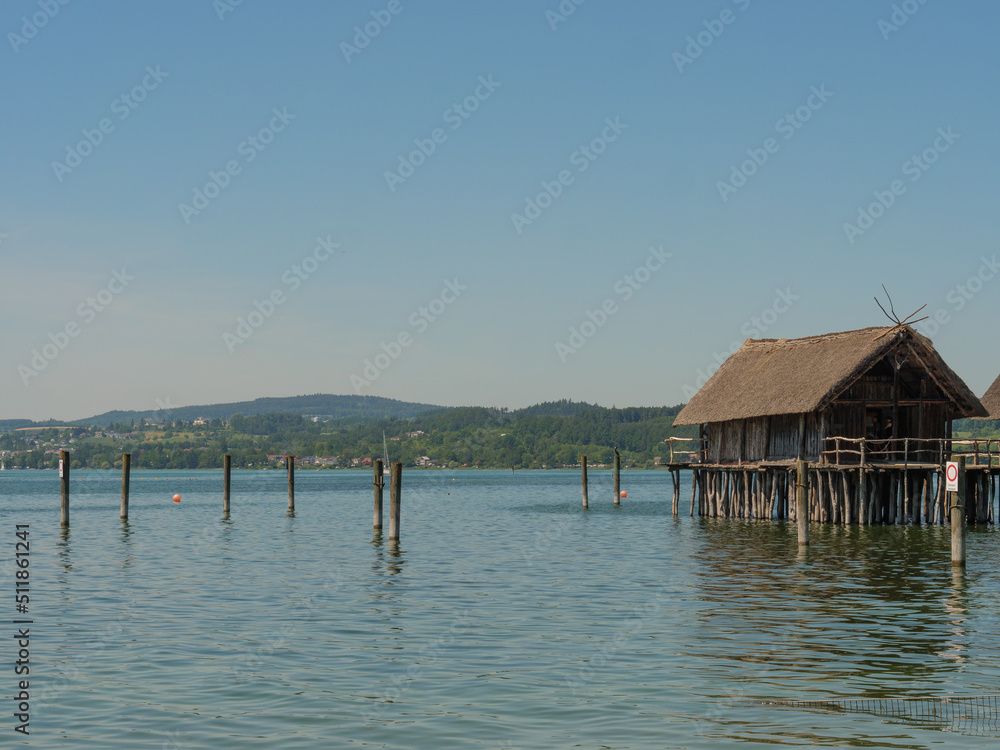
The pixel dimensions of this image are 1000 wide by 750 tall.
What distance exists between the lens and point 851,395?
41062mm

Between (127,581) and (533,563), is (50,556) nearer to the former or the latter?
(127,581)

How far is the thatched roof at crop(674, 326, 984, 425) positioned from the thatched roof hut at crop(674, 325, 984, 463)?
0.16 feet

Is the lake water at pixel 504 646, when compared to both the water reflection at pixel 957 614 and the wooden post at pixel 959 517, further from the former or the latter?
the wooden post at pixel 959 517

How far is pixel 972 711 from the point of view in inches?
482

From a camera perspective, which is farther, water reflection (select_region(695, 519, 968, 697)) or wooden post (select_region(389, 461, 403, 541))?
wooden post (select_region(389, 461, 403, 541))

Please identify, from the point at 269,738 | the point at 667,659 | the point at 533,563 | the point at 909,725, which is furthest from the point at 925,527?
the point at 269,738

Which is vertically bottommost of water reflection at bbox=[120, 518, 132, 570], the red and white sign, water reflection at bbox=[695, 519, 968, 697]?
water reflection at bbox=[120, 518, 132, 570]

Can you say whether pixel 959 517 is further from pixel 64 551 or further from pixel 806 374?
pixel 64 551

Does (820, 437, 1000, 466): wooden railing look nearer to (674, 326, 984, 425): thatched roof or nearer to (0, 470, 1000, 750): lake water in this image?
(674, 326, 984, 425): thatched roof

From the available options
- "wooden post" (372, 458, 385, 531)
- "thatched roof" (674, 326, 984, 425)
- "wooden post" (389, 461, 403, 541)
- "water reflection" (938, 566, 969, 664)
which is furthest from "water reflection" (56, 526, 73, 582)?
"thatched roof" (674, 326, 984, 425)

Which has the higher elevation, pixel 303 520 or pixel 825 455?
pixel 825 455

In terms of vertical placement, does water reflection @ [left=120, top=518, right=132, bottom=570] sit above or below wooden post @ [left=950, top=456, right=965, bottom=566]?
below

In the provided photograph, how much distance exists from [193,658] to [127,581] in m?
11.1

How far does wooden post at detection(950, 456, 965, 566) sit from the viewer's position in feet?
81.6
